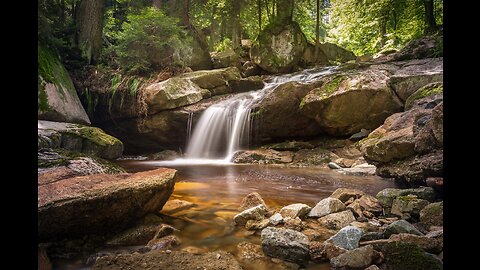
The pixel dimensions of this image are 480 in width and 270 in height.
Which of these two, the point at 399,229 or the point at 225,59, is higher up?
the point at 225,59

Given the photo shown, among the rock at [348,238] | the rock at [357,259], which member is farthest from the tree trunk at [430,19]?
the rock at [357,259]

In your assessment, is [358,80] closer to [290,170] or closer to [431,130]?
[290,170]

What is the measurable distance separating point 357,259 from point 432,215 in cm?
172

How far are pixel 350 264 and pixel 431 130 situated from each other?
3.46 m

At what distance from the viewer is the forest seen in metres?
2.84

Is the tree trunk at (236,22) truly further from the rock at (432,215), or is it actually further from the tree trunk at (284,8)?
the rock at (432,215)

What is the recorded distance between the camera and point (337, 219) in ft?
12.4

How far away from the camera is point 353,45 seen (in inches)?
1008

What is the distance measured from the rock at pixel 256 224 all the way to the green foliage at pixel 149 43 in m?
10.7

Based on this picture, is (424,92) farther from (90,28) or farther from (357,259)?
(90,28)

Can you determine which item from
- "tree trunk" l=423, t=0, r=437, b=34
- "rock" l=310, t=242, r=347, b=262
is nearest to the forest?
"rock" l=310, t=242, r=347, b=262

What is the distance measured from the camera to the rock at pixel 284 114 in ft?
36.0

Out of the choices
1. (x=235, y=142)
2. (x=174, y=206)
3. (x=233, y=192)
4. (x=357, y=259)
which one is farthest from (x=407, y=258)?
(x=235, y=142)
